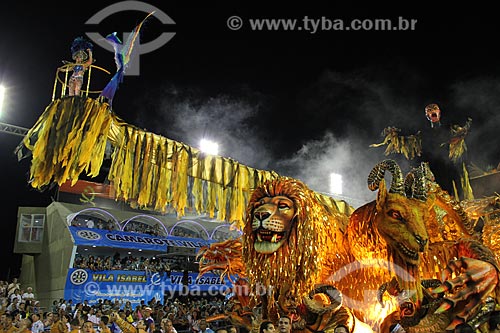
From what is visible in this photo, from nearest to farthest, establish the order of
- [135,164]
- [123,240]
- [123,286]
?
[135,164] < [123,286] < [123,240]

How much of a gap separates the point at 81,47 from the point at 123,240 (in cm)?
1366

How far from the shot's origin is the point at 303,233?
15.6 feet

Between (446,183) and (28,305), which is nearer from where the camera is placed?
(446,183)

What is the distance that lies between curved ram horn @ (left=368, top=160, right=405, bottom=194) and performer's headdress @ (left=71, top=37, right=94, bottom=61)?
3614 mm

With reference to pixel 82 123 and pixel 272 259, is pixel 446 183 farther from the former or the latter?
pixel 82 123

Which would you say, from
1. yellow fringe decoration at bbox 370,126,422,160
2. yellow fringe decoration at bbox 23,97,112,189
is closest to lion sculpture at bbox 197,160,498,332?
yellow fringe decoration at bbox 23,97,112,189

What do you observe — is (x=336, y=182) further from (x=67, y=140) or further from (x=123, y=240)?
(x=67, y=140)

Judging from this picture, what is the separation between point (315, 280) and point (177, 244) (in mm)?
15074

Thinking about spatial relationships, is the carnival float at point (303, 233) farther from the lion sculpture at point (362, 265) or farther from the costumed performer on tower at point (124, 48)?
the costumed performer on tower at point (124, 48)

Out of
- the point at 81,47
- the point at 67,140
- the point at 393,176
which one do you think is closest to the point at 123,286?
the point at 81,47

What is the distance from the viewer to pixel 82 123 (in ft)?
13.9

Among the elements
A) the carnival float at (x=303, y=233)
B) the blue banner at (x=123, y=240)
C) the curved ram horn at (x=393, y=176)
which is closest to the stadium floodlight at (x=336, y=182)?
the blue banner at (x=123, y=240)

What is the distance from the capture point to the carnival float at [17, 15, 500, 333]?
14.1ft

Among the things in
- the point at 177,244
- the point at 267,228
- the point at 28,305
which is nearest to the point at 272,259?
the point at 267,228
